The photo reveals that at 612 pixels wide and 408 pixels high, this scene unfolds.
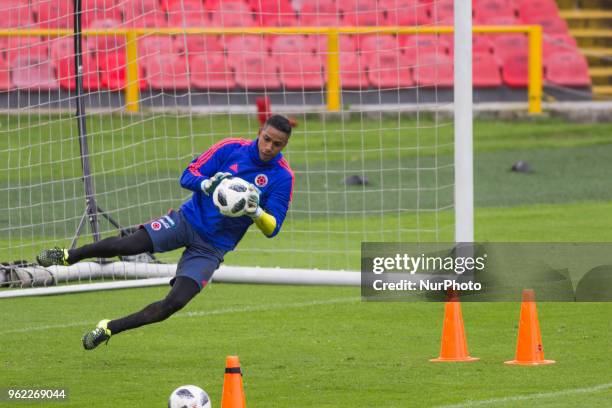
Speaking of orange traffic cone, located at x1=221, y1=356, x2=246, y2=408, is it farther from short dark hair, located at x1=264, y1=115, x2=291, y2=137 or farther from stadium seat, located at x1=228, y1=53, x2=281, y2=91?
stadium seat, located at x1=228, y1=53, x2=281, y2=91

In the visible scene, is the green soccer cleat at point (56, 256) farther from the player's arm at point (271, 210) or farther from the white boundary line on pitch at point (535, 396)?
the white boundary line on pitch at point (535, 396)

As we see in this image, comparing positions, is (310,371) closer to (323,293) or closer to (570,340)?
(570,340)

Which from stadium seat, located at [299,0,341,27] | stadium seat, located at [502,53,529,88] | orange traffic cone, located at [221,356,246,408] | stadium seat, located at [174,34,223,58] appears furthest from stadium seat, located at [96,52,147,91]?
orange traffic cone, located at [221,356,246,408]

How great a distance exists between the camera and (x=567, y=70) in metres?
27.9

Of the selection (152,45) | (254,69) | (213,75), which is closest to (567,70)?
(254,69)

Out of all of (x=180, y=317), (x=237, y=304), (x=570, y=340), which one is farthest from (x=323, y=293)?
(x=570, y=340)

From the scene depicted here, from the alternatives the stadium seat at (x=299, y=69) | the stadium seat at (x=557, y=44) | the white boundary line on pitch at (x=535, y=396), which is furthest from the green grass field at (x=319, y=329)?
the stadium seat at (x=557, y=44)

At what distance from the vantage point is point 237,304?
1241 cm

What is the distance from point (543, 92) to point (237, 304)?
16285mm

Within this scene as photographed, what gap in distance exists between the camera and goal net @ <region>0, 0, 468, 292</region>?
14078 mm

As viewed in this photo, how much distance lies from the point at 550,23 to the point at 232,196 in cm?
2106

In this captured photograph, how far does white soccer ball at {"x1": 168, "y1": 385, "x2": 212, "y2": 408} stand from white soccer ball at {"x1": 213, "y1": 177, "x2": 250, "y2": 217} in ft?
5.83

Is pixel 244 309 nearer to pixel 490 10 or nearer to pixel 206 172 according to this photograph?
pixel 206 172

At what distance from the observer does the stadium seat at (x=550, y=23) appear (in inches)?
1133
